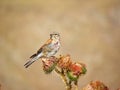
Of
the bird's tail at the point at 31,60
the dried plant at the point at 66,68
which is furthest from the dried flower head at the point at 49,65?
the bird's tail at the point at 31,60

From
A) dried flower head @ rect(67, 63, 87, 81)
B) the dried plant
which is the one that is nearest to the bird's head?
the dried plant

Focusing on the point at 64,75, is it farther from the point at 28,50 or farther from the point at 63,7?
the point at 63,7

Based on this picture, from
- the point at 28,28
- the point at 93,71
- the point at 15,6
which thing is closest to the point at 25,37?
the point at 28,28

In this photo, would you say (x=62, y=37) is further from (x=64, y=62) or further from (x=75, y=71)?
(x=75, y=71)

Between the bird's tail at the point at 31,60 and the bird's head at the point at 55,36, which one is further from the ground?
the bird's head at the point at 55,36

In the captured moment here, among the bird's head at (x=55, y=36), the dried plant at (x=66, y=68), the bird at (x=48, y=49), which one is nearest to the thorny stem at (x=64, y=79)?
the dried plant at (x=66, y=68)

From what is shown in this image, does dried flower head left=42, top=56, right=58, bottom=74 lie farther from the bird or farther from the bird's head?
the bird's head

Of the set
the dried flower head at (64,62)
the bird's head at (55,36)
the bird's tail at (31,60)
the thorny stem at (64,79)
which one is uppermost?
the bird's head at (55,36)

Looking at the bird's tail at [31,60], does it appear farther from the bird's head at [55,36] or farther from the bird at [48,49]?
the bird's head at [55,36]
